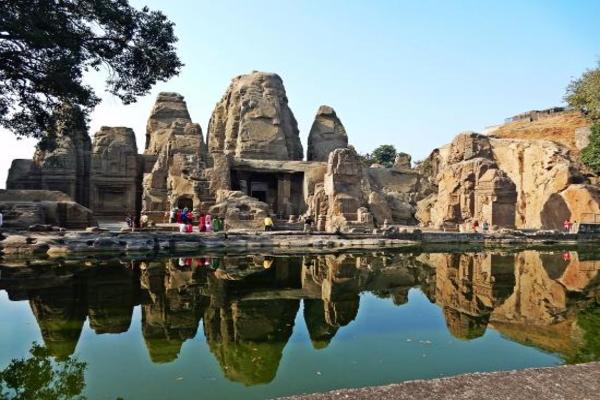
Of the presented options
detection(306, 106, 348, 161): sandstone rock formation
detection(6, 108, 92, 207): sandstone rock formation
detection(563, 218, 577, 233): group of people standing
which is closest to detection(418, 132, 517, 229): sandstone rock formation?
detection(563, 218, 577, 233): group of people standing

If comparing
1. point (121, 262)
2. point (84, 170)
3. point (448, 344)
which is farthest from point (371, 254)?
point (84, 170)

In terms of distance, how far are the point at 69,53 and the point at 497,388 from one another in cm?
1619

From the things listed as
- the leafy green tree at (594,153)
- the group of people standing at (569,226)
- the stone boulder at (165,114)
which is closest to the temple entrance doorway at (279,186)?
the stone boulder at (165,114)

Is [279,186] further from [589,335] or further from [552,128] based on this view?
[552,128]

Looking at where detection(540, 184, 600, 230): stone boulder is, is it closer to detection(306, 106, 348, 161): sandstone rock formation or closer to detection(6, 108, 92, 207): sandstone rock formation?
detection(306, 106, 348, 161): sandstone rock formation

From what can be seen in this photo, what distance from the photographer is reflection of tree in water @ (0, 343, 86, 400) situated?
4.93 meters

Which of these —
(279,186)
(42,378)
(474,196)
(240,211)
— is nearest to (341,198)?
(240,211)

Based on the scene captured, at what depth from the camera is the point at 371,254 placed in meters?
17.3

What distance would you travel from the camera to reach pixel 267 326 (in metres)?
7.92

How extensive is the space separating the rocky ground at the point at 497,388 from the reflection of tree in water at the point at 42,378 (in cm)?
275

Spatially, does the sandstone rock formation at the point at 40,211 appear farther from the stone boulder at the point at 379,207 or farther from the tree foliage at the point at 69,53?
the stone boulder at the point at 379,207

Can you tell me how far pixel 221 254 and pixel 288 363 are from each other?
10560mm

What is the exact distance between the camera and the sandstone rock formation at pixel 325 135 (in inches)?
1606

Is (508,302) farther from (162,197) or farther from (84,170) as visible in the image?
(84,170)
